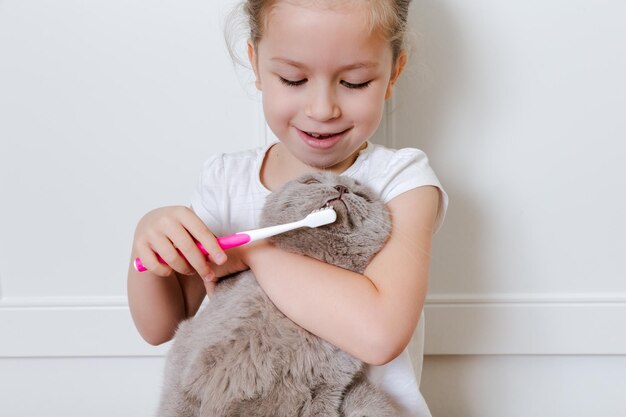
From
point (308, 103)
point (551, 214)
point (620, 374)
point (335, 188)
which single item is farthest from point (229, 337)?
point (620, 374)

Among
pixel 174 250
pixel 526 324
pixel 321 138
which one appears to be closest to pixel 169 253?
pixel 174 250

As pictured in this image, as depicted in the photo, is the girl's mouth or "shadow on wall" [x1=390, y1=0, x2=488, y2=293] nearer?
the girl's mouth

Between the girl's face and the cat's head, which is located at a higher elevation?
the girl's face

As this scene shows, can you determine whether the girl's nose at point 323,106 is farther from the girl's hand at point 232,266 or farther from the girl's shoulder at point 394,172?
the girl's hand at point 232,266

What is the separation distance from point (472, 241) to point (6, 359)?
92 cm

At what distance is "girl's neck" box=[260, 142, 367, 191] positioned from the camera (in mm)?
982

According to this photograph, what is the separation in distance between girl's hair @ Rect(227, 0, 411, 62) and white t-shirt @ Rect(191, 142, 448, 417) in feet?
0.49

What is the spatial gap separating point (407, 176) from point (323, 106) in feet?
0.51

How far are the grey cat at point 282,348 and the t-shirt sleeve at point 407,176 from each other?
0.40ft

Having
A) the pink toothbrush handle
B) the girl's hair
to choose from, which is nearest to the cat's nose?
the pink toothbrush handle

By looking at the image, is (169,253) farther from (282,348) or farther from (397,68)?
(397,68)

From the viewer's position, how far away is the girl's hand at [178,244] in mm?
771

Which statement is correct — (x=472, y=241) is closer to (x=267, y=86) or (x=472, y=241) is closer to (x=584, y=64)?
(x=584, y=64)

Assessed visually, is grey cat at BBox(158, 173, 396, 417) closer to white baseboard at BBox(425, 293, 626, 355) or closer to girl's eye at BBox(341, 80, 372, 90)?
girl's eye at BBox(341, 80, 372, 90)
